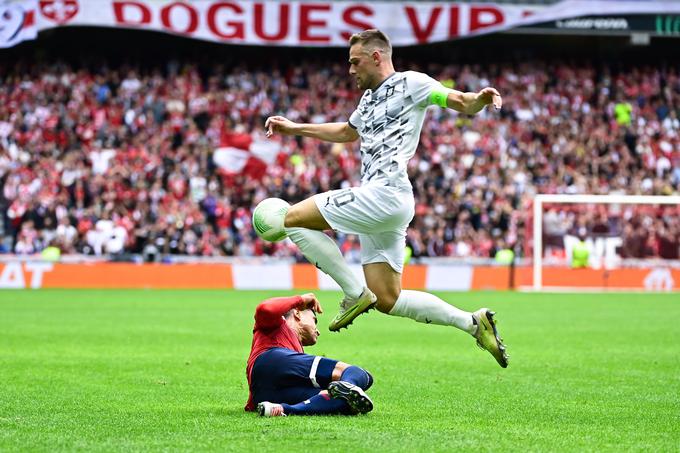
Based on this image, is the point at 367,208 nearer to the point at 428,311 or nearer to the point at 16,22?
the point at 428,311

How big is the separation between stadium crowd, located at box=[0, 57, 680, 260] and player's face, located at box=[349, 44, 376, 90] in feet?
70.1

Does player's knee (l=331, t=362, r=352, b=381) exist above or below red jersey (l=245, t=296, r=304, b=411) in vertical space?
below

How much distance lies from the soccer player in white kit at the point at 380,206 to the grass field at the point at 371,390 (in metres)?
0.77

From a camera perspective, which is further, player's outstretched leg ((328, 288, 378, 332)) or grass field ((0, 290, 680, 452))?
player's outstretched leg ((328, 288, 378, 332))

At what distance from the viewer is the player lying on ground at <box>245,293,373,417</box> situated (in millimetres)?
Result: 7770

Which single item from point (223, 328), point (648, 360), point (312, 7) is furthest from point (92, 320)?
point (312, 7)

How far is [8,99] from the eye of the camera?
34062 millimetres

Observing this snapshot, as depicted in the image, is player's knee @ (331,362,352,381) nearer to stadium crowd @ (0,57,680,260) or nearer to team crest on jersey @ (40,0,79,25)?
stadium crowd @ (0,57,680,260)

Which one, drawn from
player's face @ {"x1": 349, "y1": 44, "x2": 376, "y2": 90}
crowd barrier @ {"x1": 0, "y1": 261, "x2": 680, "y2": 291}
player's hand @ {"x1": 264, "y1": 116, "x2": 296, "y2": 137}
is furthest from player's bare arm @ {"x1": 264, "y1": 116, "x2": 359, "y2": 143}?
crowd barrier @ {"x1": 0, "y1": 261, "x2": 680, "y2": 291}

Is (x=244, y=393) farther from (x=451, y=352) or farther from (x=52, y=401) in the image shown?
(x=451, y=352)

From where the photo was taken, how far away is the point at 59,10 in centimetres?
3375

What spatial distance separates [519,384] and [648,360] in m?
3.14

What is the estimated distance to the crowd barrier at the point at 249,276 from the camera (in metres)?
28.5

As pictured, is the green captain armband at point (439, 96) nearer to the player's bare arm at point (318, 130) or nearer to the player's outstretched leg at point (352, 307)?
the player's bare arm at point (318, 130)
